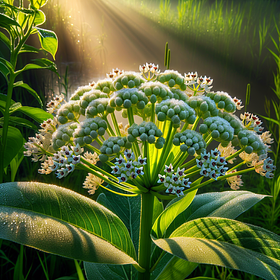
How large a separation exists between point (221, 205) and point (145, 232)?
174mm

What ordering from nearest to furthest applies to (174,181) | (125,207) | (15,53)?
(174,181) → (15,53) → (125,207)

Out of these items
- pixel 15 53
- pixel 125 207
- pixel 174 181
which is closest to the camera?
pixel 174 181

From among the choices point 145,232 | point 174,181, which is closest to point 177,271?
point 145,232

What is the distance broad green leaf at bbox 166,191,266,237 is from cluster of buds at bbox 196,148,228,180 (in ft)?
→ 0.47

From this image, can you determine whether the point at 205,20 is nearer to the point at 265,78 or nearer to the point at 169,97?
the point at 265,78

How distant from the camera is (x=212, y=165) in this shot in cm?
36

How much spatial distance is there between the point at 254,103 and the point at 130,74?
3.50 ft

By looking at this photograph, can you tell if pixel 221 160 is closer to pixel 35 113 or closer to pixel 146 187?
pixel 146 187

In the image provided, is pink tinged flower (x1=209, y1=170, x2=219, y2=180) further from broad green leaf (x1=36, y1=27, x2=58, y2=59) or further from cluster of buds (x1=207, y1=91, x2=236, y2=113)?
broad green leaf (x1=36, y1=27, x2=58, y2=59)

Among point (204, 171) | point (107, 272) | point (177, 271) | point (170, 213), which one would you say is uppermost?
point (204, 171)

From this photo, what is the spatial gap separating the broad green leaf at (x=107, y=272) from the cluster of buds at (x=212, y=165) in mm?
344

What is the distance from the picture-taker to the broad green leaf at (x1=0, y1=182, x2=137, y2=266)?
12.9 inches

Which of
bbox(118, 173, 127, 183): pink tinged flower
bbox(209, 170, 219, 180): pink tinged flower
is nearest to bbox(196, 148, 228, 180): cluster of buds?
bbox(209, 170, 219, 180): pink tinged flower

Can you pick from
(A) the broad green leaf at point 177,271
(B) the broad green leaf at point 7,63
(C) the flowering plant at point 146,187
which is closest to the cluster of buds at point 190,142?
(C) the flowering plant at point 146,187
